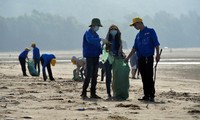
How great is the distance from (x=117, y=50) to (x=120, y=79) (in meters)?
0.75

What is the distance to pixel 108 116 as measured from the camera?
7.07 m

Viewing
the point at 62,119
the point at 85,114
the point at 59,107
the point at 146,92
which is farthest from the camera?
the point at 146,92

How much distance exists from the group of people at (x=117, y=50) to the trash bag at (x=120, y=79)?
0.45 ft

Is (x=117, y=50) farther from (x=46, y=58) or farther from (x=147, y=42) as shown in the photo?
(x=46, y=58)

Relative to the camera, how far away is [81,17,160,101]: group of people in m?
9.70

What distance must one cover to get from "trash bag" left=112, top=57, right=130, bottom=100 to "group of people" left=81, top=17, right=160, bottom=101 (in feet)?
0.45

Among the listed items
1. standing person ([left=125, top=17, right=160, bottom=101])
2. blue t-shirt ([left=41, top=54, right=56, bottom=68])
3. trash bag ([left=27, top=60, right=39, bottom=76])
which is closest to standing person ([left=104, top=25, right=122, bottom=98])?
standing person ([left=125, top=17, right=160, bottom=101])

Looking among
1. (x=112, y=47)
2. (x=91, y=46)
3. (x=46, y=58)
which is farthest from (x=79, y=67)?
(x=91, y=46)

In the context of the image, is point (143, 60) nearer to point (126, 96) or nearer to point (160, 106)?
point (126, 96)

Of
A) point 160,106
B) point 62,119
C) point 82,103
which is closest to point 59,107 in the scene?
point 82,103

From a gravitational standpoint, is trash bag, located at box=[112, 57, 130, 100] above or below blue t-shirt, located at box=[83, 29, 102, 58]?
below

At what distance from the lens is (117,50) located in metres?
10.5

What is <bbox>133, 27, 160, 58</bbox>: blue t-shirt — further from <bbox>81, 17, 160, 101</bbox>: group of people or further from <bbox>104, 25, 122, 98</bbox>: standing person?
<bbox>104, 25, 122, 98</bbox>: standing person

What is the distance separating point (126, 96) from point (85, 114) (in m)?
2.77
